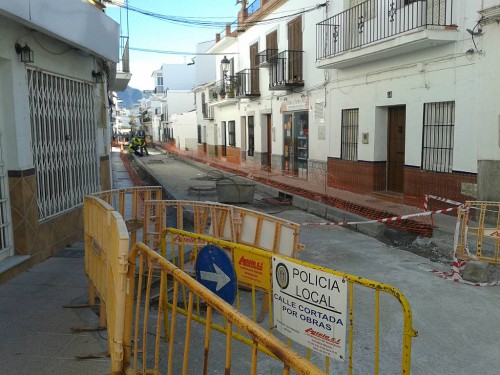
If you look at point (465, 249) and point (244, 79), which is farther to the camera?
point (244, 79)

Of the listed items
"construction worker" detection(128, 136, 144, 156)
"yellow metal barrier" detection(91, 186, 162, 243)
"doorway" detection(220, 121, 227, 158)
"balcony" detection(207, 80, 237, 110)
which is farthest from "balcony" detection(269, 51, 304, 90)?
"construction worker" detection(128, 136, 144, 156)

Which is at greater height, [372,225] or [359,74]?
[359,74]

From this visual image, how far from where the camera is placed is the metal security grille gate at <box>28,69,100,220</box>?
6746 mm

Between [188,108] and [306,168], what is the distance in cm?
3994

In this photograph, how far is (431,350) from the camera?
4207 mm

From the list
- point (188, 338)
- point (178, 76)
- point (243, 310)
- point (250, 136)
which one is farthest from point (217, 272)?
point (178, 76)

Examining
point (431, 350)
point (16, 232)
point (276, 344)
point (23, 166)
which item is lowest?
point (431, 350)

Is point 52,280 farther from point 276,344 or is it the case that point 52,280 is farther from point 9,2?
point 276,344

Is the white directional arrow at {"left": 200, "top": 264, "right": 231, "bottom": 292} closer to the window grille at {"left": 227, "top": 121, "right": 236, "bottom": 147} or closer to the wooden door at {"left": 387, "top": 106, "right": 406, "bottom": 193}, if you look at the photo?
the wooden door at {"left": 387, "top": 106, "right": 406, "bottom": 193}

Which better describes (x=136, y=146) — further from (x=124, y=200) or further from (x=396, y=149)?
(x=124, y=200)

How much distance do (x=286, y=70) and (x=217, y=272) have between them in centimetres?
1479

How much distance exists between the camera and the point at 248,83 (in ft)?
73.6

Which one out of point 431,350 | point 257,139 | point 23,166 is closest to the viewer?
point 431,350

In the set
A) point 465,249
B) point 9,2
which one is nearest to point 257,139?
point 465,249
